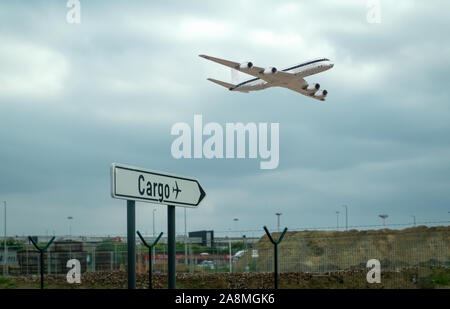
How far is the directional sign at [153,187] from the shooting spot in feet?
20.5

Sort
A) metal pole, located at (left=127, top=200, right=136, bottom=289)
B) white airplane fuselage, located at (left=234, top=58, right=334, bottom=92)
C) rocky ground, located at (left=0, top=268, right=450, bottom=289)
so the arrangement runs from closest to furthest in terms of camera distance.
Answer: metal pole, located at (left=127, top=200, right=136, bottom=289) → rocky ground, located at (left=0, top=268, right=450, bottom=289) → white airplane fuselage, located at (left=234, top=58, right=334, bottom=92)

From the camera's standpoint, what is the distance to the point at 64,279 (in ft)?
109

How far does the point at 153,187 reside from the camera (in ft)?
→ 22.4

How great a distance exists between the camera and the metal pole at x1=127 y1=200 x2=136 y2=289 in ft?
20.5

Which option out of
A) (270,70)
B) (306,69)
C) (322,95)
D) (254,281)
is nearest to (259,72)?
(270,70)

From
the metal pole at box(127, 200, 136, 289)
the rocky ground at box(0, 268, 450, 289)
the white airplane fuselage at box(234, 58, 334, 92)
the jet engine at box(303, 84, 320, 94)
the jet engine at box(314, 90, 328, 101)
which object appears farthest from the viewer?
the jet engine at box(314, 90, 328, 101)

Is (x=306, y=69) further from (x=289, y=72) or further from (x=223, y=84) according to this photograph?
(x=223, y=84)

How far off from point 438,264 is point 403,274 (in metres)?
1.80

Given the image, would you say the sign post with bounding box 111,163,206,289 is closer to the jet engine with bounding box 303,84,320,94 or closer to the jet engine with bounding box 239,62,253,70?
the jet engine with bounding box 239,62,253,70

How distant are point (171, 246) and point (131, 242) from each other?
1.04 m

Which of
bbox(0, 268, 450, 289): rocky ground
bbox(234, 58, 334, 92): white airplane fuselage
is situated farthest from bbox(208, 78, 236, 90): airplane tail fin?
bbox(0, 268, 450, 289): rocky ground

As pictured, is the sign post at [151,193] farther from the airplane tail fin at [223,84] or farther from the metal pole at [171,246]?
the airplane tail fin at [223,84]
